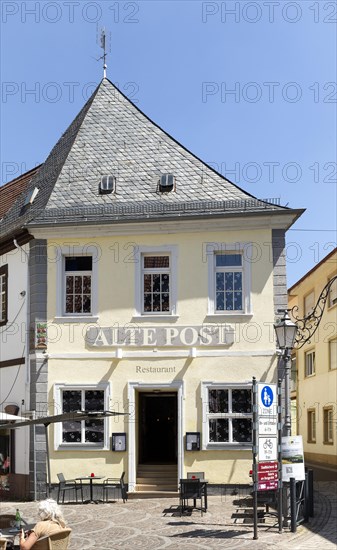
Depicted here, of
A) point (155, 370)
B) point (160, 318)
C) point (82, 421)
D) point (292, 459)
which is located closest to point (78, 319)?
point (160, 318)

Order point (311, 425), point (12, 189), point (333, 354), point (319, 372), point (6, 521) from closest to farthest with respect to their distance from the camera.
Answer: point (6, 521)
point (12, 189)
point (333, 354)
point (319, 372)
point (311, 425)

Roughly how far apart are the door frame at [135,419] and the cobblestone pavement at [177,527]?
758 millimetres

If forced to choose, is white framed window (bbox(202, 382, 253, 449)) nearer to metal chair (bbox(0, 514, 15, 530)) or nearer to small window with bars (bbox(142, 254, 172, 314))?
small window with bars (bbox(142, 254, 172, 314))

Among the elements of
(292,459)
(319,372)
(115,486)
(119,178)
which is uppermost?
(119,178)

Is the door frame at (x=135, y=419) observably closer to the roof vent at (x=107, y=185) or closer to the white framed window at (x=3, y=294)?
the white framed window at (x=3, y=294)

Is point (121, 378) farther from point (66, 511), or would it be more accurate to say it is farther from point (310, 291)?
point (310, 291)

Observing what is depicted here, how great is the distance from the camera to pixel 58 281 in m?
21.6

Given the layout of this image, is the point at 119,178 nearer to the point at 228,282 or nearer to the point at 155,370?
the point at 228,282

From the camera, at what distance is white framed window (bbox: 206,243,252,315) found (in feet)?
69.8

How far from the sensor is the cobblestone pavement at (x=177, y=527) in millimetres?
14297

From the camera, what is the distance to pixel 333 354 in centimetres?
3512

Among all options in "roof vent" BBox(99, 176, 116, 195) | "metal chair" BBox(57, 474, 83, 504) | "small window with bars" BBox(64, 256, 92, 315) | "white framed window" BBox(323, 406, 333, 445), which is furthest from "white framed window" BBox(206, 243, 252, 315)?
"white framed window" BBox(323, 406, 333, 445)

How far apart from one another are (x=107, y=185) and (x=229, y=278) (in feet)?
13.8

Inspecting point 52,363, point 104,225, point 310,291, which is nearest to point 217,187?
point 104,225
